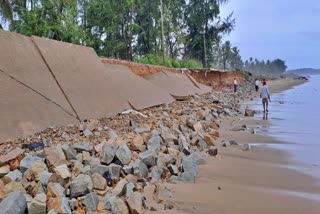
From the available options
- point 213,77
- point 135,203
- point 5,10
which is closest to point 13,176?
point 135,203

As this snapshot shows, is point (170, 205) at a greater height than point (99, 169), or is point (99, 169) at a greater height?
point (99, 169)

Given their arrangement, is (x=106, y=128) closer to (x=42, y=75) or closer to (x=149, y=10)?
(x=42, y=75)

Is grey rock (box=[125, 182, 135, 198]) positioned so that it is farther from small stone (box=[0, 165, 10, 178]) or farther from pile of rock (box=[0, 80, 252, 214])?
small stone (box=[0, 165, 10, 178])

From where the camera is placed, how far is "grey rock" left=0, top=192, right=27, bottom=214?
258 cm

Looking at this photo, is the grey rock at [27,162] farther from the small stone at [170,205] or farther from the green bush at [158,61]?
the green bush at [158,61]

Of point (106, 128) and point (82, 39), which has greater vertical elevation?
point (82, 39)

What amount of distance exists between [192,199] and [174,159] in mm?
970

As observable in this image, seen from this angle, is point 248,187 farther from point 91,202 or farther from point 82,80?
point 82,80

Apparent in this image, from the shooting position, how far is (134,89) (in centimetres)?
894

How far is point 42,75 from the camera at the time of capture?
18.6ft

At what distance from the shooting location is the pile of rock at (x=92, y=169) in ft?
9.73

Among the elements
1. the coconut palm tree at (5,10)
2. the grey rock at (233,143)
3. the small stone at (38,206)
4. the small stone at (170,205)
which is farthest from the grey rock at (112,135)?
the coconut palm tree at (5,10)

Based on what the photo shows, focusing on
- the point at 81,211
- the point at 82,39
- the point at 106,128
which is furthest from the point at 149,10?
the point at 81,211

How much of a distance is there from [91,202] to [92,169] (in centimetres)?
66
